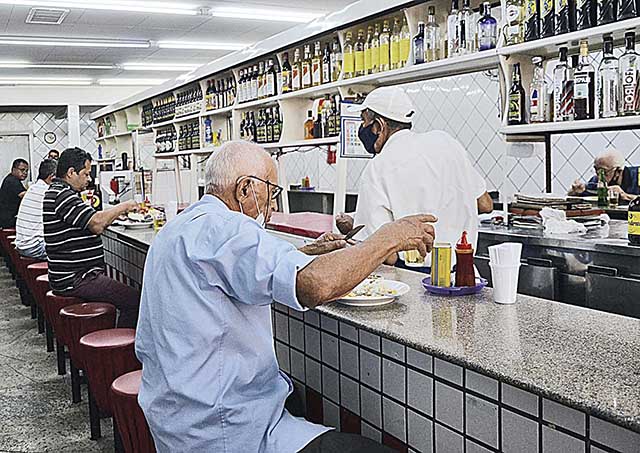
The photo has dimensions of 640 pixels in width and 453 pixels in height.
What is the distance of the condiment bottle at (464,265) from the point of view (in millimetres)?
2375

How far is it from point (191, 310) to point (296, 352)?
852 millimetres

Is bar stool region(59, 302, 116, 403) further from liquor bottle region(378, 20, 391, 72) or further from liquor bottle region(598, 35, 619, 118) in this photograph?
liquor bottle region(598, 35, 619, 118)

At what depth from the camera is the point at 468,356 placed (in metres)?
1.65

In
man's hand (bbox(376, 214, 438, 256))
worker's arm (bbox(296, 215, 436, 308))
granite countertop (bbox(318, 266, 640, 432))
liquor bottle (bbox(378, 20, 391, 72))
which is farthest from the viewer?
liquor bottle (bbox(378, 20, 391, 72))

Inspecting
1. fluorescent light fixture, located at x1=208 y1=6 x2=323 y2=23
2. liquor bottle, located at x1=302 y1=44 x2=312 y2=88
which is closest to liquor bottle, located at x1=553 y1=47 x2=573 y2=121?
liquor bottle, located at x1=302 y1=44 x2=312 y2=88

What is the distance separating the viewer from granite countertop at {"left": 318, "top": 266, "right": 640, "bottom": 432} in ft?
4.57

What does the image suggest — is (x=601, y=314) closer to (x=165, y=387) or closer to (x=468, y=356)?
(x=468, y=356)

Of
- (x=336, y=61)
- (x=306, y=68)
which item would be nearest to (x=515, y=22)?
(x=336, y=61)

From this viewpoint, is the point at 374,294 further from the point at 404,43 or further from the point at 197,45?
the point at 197,45

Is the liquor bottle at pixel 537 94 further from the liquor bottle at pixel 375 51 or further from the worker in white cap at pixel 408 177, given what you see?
the liquor bottle at pixel 375 51

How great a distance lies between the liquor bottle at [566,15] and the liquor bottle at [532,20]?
11cm

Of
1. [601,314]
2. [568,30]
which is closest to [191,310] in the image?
[601,314]

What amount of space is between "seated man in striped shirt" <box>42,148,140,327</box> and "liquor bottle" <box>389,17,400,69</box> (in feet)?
6.60

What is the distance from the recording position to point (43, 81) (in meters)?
13.2
